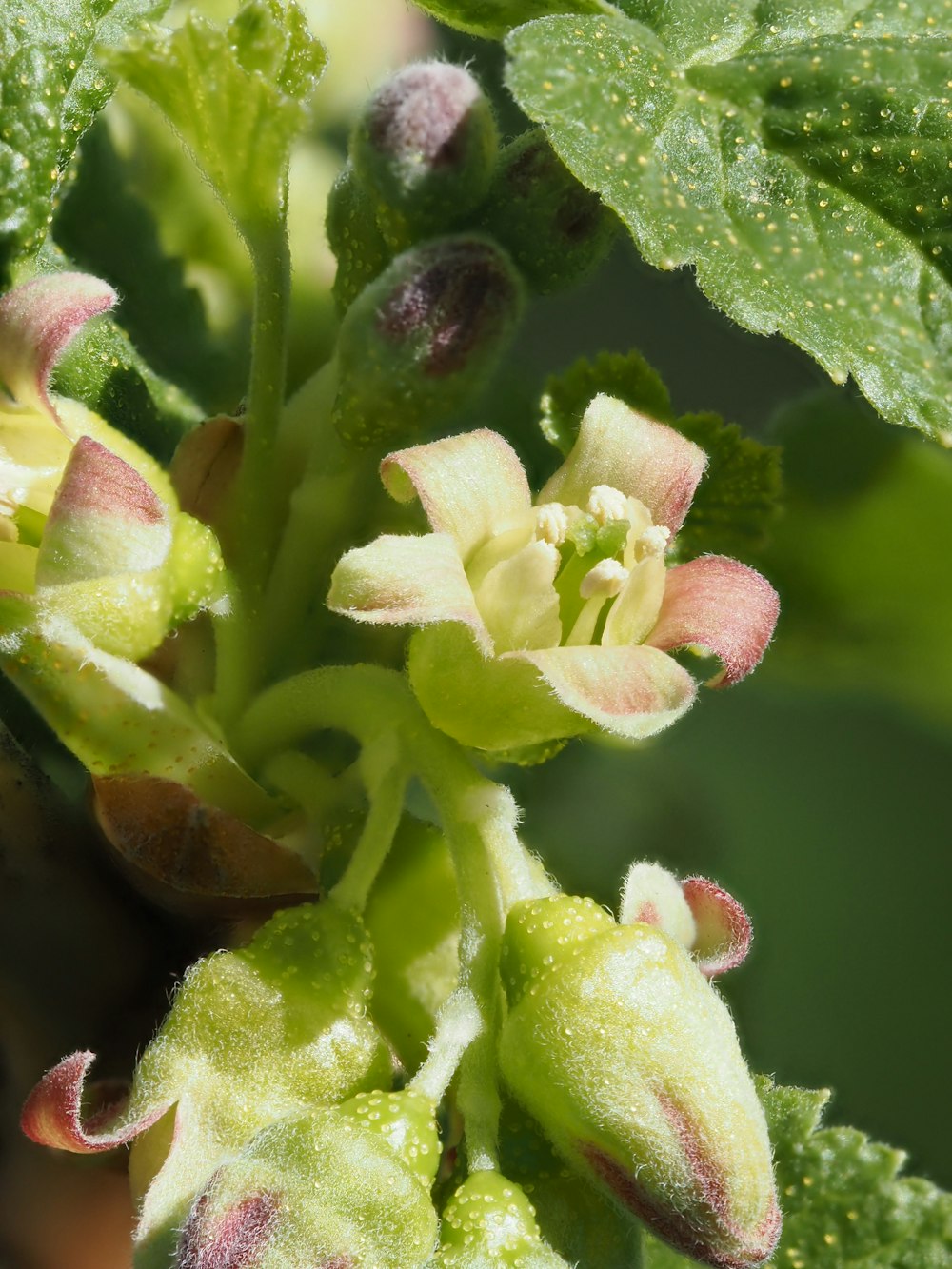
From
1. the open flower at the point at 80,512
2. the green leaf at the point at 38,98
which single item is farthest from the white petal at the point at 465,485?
the green leaf at the point at 38,98

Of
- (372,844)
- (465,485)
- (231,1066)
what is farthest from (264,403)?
(231,1066)

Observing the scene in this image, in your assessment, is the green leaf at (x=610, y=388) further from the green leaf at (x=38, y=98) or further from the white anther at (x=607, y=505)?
the green leaf at (x=38, y=98)

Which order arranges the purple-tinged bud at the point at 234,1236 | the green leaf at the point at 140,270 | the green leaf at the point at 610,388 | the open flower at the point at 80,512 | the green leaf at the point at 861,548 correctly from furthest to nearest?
the green leaf at the point at 861,548 → the green leaf at the point at 140,270 → the green leaf at the point at 610,388 → the open flower at the point at 80,512 → the purple-tinged bud at the point at 234,1236

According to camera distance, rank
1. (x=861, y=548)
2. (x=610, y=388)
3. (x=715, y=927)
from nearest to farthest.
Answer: (x=715, y=927) < (x=610, y=388) < (x=861, y=548)

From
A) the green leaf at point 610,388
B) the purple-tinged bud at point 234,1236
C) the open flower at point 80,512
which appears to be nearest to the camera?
the purple-tinged bud at point 234,1236

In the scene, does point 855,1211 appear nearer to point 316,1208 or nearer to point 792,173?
point 316,1208

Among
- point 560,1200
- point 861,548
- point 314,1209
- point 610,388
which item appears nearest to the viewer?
point 314,1209
